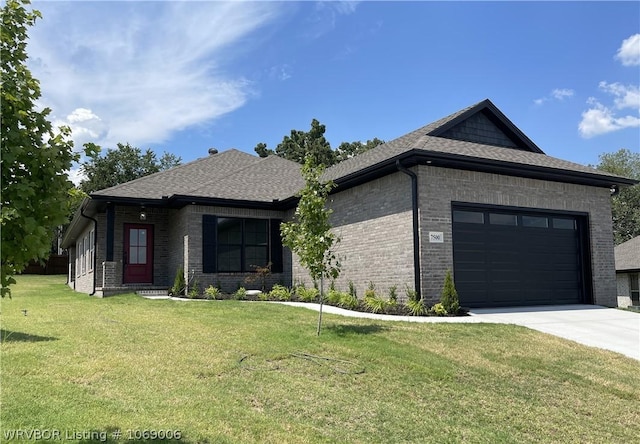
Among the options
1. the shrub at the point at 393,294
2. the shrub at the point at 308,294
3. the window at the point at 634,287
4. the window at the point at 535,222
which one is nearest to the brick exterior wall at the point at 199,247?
the shrub at the point at 308,294

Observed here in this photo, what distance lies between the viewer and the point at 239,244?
57.0ft

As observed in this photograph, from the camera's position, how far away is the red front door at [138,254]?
1770 cm

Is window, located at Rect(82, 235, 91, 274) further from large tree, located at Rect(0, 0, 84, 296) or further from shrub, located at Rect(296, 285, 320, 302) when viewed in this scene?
large tree, located at Rect(0, 0, 84, 296)

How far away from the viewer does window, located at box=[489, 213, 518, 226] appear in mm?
13336

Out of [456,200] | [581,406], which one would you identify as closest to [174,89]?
[456,200]

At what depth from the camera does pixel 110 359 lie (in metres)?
6.55

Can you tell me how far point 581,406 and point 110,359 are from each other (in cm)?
610

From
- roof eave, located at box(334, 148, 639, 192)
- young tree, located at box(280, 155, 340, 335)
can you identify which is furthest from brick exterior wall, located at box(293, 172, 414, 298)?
young tree, located at box(280, 155, 340, 335)

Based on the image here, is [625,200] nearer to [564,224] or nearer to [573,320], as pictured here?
[564,224]

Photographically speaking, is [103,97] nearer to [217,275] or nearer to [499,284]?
[217,275]

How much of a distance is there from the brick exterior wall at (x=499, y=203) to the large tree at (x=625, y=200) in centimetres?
3441

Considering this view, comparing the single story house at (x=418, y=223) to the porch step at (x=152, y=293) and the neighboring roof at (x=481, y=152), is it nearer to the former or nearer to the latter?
the neighboring roof at (x=481, y=152)

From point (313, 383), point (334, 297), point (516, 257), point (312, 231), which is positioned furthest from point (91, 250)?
point (313, 383)

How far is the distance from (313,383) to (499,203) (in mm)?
9014
